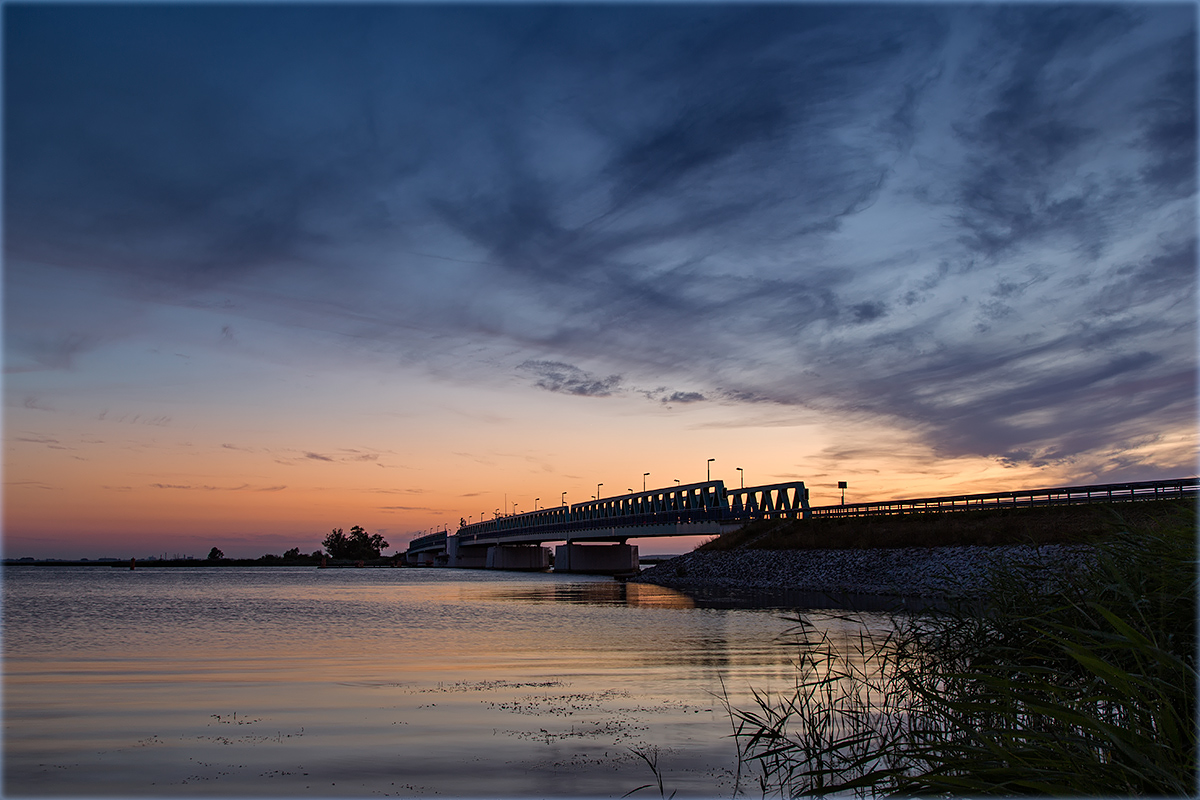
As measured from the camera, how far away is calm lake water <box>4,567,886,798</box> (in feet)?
34.0

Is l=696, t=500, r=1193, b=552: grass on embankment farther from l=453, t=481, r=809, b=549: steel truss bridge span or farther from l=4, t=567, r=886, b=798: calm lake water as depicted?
l=4, t=567, r=886, b=798: calm lake water

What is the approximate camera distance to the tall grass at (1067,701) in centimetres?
588

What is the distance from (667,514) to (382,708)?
108 meters

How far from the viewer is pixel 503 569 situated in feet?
607

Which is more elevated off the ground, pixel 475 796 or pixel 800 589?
pixel 475 796

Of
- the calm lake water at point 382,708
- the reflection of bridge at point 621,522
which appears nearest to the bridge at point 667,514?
the reflection of bridge at point 621,522

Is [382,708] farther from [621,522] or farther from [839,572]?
[621,522]

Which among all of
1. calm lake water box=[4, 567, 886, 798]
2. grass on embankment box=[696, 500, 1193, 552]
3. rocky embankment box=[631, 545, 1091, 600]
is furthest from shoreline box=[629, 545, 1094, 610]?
calm lake water box=[4, 567, 886, 798]

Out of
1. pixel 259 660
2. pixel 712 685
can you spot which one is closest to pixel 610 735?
pixel 712 685

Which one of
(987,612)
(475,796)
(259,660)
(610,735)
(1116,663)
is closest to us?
(1116,663)

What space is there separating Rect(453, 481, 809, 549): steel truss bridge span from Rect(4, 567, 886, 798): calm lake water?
227 feet

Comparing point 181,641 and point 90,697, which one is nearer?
point 90,697

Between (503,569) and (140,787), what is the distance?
589 feet

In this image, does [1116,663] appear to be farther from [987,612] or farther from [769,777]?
[769,777]
